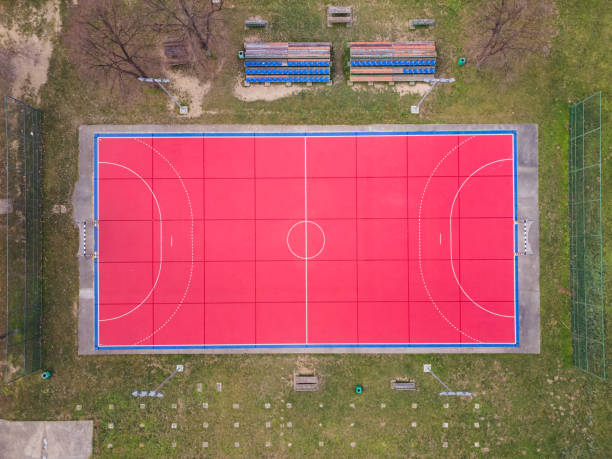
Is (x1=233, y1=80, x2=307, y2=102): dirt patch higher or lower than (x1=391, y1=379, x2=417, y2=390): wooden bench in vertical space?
higher

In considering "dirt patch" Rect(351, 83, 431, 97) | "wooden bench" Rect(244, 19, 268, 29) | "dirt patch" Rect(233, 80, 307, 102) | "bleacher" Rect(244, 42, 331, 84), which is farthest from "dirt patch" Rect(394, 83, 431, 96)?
"wooden bench" Rect(244, 19, 268, 29)

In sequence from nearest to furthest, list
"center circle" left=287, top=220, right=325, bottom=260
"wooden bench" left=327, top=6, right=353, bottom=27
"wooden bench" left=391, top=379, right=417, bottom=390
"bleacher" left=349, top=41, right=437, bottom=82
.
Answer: "wooden bench" left=391, top=379, right=417, bottom=390 < "bleacher" left=349, top=41, right=437, bottom=82 < "wooden bench" left=327, top=6, right=353, bottom=27 < "center circle" left=287, top=220, right=325, bottom=260

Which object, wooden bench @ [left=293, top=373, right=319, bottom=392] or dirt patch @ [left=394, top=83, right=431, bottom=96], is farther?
dirt patch @ [left=394, top=83, right=431, bottom=96]

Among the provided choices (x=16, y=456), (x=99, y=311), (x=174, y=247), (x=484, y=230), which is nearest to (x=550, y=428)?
(x=484, y=230)

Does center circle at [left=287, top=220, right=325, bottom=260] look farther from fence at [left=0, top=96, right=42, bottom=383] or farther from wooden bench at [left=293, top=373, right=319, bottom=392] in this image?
fence at [left=0, top=96, right=42, bottom=383]

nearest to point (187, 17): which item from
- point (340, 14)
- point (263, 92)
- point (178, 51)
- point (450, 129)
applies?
point (178, 51)

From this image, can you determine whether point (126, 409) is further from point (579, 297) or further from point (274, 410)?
point (579, 297)

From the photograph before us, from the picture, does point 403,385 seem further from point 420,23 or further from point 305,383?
point 420,23

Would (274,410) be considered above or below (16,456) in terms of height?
above
